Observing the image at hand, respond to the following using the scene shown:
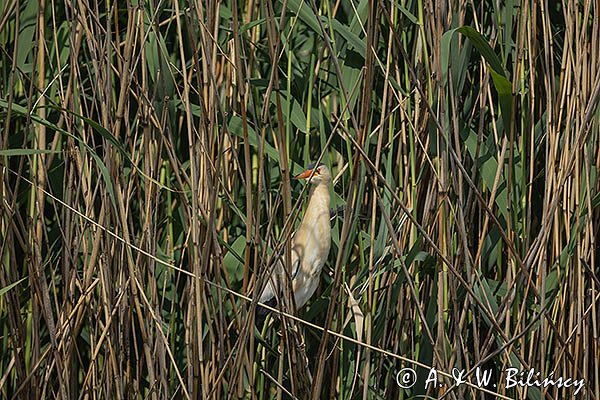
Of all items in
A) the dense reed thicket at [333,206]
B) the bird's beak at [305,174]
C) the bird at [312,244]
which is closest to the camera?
the dense reed thicket at [333,206]

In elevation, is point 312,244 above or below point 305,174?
below

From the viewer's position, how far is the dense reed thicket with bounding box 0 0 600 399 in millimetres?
1251

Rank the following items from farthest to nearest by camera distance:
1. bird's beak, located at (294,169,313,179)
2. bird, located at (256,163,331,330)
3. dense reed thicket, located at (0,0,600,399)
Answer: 1. bird, located at (256,163,331,330)
2. bird's beak, located at (294,169,313,179)
3. dense reed thicket, located at (0,0,600,399)

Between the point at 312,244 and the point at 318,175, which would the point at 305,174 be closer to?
the point at 318,175

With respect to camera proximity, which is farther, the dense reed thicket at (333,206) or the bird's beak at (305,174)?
the bird's beak at (305,174)

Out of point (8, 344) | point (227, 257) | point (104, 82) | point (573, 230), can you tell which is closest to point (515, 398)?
point (573, 230)

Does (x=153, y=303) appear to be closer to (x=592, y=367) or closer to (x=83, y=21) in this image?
(x=83, y=21)

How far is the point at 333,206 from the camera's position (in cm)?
154

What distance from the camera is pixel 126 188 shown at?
139 centimetres

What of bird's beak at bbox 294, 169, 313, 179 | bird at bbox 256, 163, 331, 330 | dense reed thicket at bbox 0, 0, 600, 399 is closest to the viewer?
dense reed thicket at bbox 0, 0, 600, 399

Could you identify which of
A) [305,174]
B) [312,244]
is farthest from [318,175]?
[312,244]

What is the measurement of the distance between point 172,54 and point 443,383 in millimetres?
812

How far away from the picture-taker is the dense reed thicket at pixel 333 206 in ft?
4.10

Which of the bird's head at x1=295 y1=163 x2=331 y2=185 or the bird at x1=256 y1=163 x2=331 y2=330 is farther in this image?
the bird at x1=256 y1=163 x2=331 y2=330
